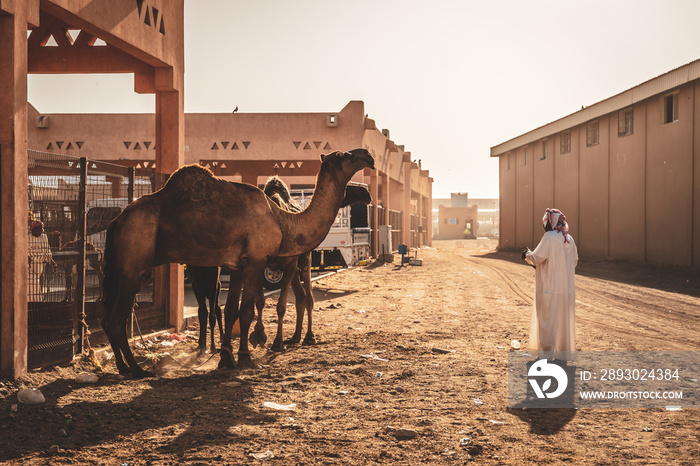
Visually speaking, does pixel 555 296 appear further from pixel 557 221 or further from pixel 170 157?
pixel 170 157

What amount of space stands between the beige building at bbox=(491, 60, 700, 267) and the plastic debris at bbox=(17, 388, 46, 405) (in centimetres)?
2298

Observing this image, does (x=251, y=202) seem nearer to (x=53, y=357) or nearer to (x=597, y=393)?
(x=53, y=357)

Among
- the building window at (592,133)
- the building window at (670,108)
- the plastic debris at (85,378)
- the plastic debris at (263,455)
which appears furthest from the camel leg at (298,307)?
the building window at (592,133)

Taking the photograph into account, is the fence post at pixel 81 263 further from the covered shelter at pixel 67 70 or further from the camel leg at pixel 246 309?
the camel leg at pixel 246 309

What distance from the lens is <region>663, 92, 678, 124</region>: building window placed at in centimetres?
2481

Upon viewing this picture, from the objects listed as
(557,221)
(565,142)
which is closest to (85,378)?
(557,221)

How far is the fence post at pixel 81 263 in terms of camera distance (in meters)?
7.93

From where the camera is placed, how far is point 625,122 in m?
29.3

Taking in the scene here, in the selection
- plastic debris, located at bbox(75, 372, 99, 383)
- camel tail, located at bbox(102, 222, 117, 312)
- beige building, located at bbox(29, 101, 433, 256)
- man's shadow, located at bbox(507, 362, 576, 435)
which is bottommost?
man's shadow, located at bbox(507, 362, 576, 435)

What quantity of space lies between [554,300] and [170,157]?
6.58 meters

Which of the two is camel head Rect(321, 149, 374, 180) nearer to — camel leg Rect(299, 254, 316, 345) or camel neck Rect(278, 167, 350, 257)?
camel neck Rect(278, 167, 350, 257)

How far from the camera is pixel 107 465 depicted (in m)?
4.50

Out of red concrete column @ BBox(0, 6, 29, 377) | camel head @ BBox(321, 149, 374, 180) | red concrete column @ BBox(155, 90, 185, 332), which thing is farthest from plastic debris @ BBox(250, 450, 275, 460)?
red concrete column @ BBox(155, 90, 185, 332)

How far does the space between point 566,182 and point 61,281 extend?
31761 millimetres
